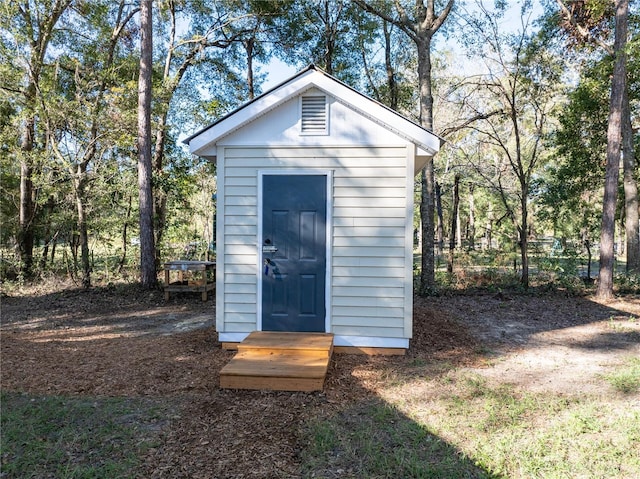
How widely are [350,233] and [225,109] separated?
11673mm

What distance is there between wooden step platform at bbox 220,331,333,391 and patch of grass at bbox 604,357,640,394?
2996mm

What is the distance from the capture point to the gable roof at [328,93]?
5281mm

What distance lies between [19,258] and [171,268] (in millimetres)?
4716

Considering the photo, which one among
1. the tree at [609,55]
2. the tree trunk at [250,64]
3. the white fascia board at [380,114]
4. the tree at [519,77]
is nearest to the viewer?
the white fascia board at [380,114]

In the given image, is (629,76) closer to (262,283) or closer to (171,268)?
(262,283)

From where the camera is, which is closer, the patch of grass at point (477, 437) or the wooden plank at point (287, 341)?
the patch of grass at point (477, 437)

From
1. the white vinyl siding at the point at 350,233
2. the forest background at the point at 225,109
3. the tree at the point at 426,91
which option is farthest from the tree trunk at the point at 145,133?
the white vinyl siding at the point at 350,233

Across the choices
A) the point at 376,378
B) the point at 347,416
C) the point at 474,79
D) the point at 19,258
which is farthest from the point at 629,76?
the point at 19,258

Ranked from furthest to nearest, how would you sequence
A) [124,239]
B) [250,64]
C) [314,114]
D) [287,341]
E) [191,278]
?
[250,64], [124,239], [191,278], [314,114], [287,341]

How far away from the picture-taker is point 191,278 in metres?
10.8

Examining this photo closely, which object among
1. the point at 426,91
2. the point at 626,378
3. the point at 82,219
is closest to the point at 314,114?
the point at 626,378

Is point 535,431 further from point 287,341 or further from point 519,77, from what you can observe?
point 519,77

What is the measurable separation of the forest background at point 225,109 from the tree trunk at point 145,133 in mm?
801

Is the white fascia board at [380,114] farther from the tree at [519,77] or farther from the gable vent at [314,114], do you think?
the tree at [519,77]
